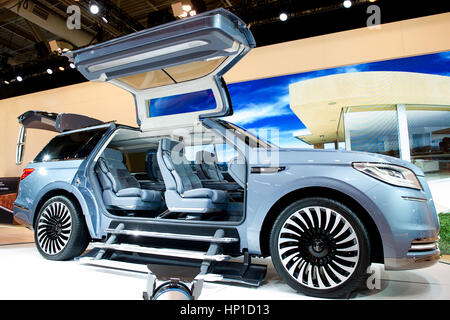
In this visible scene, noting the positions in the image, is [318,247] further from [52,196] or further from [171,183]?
[52,196]

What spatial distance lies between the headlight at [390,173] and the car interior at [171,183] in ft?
3.47

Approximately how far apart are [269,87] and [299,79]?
2.42 feet

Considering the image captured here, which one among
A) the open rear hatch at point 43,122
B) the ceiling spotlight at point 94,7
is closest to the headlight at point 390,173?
the open rear hatch at point 43,122

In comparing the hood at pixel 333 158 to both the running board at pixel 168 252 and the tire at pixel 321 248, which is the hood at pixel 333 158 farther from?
the running board at pixel 168 252

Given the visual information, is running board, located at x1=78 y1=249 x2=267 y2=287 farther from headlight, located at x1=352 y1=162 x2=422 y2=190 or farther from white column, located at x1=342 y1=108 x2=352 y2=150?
white column, located at x1=342 y1=108 x2=352 y2=150

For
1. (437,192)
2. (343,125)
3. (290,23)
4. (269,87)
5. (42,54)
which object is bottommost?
(437,192)

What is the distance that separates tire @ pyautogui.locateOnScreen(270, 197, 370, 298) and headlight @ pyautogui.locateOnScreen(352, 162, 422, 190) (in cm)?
34

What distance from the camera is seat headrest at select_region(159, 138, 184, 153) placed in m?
3.72

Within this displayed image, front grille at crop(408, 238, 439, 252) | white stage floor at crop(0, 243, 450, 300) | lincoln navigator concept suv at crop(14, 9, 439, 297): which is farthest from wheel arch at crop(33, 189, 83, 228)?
front grille at crop(408, 238, 439, 252)

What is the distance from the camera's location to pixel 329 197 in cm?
248

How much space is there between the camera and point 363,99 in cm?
671
